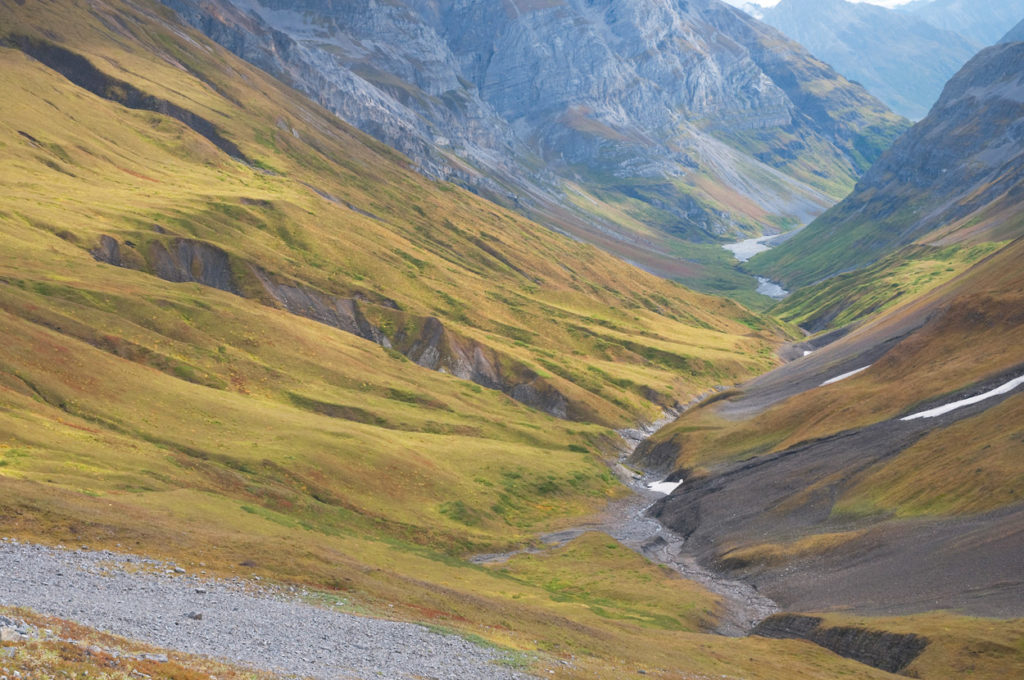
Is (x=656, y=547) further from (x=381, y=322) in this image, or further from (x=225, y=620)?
(x=381, y=322)

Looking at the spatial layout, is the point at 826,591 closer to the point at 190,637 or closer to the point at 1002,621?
the point at 1002,621

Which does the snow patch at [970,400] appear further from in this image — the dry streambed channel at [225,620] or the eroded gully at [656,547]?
the dry streambed channel at [225,620]

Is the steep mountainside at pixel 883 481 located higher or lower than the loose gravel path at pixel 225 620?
higher

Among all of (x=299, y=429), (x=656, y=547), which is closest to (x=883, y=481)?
(x=656, y=547)

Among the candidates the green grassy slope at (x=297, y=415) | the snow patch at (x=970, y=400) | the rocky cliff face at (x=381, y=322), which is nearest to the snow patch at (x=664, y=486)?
the green grassy slope at (x=297, y=415)

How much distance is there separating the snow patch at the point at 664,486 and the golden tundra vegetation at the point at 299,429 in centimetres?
586

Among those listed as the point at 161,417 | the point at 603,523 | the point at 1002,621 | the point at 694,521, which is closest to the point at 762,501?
the point at 694,521

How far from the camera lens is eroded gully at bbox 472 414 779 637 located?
69.9 meters

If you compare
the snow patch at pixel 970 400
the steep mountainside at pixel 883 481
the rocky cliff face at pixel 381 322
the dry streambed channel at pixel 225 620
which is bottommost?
the rocky cliff face at pixel 381 322

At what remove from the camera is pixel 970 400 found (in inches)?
3723

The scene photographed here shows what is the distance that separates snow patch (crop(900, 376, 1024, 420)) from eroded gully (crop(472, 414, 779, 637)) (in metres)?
29.6

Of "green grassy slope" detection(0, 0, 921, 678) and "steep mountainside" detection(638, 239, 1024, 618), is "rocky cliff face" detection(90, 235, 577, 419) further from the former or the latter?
"steep mountainside" detection(638, 239, 1024, 618)

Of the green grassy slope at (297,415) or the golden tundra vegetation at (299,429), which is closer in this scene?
the golden tundra vegetation at (299,429)

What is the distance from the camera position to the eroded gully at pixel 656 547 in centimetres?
6994
